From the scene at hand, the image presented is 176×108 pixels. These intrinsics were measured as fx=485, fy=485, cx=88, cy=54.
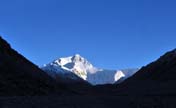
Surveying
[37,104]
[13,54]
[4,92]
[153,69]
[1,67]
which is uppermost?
[153,69]

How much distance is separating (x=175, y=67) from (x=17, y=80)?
86416 mm

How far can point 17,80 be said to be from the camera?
266 ft

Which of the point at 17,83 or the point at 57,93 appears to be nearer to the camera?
the point at 17,83

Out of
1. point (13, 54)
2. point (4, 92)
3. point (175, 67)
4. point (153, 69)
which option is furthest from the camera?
point (153, 69)

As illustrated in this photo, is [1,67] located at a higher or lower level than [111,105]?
higher

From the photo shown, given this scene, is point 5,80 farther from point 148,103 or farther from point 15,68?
point 148,103

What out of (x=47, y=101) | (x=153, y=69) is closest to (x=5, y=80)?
(x=47, y=101)

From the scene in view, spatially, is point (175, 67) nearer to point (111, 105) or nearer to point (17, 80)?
point (17, 80)

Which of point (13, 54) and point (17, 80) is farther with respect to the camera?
point (13, 54)

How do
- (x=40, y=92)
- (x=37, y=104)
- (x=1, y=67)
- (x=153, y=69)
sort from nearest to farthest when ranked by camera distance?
(x=37, y=104) → (x=40, y=92) → (x=1, y=67) → (x=153, y=69)

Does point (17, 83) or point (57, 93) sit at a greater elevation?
point (17, 83)

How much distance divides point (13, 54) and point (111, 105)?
79670mm

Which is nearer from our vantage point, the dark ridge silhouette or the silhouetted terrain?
the silhouetted terrain

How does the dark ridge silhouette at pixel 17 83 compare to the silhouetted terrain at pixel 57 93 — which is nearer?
the silhouetted terrain at pixel 57 93
